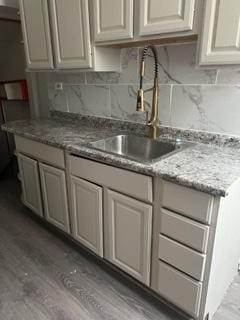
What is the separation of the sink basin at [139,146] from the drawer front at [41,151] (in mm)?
290

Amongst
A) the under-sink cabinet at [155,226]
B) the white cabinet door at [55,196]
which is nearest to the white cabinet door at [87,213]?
the under-sink cabinet at [155,226]

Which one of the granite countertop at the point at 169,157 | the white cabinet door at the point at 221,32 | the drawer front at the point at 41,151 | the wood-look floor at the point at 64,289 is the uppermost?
the white cabinet door at the point at 221,32

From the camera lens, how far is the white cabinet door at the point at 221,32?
3.46 ft

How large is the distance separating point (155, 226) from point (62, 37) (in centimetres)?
147

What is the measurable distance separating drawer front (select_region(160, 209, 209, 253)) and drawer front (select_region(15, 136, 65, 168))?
2.84ft

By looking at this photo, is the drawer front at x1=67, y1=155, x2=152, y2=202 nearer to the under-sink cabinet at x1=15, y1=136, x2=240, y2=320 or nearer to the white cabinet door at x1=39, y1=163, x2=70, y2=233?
the under-sink cabinet at x1=15, y1=136, x2=240, y2=320

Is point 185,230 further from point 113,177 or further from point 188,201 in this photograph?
point 113,177

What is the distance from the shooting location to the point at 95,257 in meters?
1.85

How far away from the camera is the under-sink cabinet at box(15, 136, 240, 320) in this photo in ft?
3.68

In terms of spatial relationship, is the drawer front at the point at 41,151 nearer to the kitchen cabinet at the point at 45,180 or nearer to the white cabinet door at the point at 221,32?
the kitchen cabinet at the point at 45,180

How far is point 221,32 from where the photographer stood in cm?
109

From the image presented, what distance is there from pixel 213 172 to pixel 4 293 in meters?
1.52

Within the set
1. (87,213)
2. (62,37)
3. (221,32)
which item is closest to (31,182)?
(87,213)

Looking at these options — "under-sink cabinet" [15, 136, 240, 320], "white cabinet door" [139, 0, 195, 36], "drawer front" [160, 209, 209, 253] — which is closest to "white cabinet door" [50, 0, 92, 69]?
"white cabinet door" [139, 0, 195, 36]
